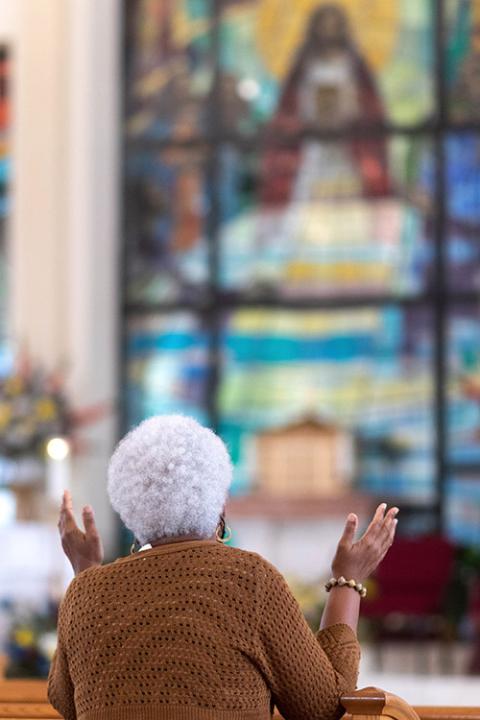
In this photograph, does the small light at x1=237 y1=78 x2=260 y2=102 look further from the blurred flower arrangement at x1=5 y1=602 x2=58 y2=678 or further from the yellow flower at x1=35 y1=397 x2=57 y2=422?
the blurred flower arrangement at x1=5 y1=602 x2=58 y2=678

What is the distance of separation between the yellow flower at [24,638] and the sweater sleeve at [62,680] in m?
3.97

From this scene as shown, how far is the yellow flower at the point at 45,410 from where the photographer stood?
857cm

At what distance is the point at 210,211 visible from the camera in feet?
40.1

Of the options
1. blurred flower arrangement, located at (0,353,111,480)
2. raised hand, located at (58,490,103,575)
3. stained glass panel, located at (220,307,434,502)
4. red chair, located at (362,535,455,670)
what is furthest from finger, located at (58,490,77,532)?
stained glass panel, located at (220,307,434,502)

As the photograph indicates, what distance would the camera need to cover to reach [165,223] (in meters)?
12.3

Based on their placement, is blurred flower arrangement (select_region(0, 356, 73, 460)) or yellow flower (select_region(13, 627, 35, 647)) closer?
yellow flower (select_region(13, 627, 35, 647))

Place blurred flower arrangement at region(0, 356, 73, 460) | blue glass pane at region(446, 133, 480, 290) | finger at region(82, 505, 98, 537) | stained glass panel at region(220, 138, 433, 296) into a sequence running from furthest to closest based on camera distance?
1. stained glass panel at region(220, 138, 433, 296)
2. blue glass pane at region(446, 133, 480, 290)
3. blurred flower arrangement at region(0, 356, 73, 460)
4. finger at region(82, 505, 98, 537)

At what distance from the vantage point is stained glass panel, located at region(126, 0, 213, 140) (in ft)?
40.3

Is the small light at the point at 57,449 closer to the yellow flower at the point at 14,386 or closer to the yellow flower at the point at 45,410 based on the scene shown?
the yellow flower at the point at 45,410

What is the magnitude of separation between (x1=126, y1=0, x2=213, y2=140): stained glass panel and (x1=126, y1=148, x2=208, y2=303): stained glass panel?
25cm

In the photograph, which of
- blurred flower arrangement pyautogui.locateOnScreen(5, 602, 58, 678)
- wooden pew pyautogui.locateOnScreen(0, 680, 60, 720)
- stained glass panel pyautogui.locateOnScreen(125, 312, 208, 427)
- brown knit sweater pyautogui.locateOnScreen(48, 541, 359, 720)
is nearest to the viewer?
brown knit sweater pyautogui.locateOnScreen(48, 541, 359, 720)

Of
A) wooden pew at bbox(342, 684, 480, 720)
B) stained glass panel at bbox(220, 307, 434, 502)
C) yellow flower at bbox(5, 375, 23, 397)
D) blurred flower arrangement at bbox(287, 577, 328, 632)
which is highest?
wooden pew at bbox(342, 684, 480, 720)

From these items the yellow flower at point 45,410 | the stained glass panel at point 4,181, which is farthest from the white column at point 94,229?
the yellow flower at point 45,410

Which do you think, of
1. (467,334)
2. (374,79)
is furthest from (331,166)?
(467,334)
